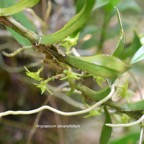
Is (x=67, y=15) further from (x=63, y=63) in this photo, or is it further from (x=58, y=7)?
(x=63, y=63)

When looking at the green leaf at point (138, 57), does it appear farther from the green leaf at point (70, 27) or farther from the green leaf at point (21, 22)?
the green leaf at point (21, 22)

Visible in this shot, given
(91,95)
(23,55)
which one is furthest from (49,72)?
(91,95)

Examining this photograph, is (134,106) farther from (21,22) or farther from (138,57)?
(21,22)

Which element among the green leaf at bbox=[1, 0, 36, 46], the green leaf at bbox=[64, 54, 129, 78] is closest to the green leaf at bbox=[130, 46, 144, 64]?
the green leaf at bbox=[64, 54, 129, 78]

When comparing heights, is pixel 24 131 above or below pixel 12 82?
below

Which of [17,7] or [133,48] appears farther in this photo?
[133,48]

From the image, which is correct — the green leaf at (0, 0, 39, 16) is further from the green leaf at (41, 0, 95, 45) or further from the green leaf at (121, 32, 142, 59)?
the green leaf at (121, 32, 142, 59)

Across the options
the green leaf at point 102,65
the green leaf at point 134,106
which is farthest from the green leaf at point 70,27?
the green leaf at point 134,106

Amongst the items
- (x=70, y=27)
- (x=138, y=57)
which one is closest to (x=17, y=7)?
(x=70, y=27)
